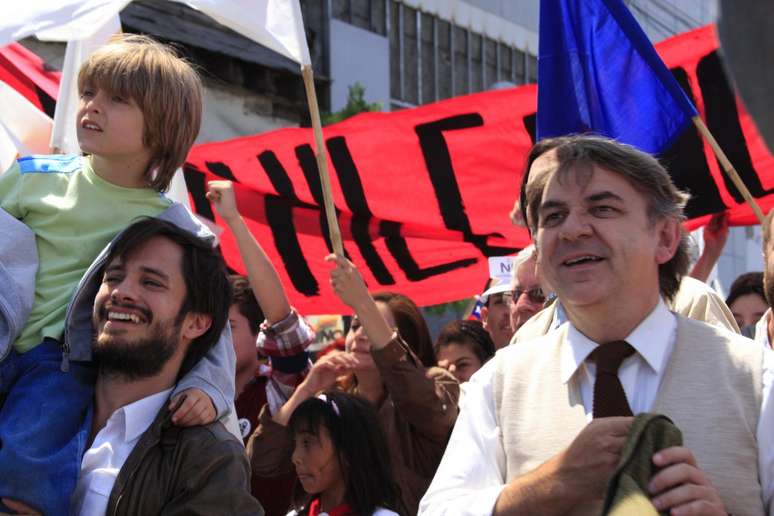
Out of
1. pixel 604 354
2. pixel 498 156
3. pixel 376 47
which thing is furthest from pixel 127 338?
pixel 376 47

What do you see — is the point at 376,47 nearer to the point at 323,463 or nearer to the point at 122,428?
the point at 323,463

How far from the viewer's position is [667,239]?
2477 millimetres

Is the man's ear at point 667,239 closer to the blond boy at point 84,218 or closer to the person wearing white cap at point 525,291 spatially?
the blond boy at point 84,218

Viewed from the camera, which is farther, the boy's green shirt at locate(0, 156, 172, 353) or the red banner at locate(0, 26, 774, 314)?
the red banner at locate(0, 26, 774, 314)

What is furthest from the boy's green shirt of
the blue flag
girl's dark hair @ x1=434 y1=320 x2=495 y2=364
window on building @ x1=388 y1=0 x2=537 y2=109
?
window on building @ x1=388 y1=0 x2=537 y2=109

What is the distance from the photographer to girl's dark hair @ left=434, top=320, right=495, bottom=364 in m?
5.25

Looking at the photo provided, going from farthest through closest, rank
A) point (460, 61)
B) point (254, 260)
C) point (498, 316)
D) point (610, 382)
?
point (460, 61), point (498, 316), point (254, 260), point (610, 382)

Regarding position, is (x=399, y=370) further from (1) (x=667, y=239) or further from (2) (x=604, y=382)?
(2) (x=604, y=382)

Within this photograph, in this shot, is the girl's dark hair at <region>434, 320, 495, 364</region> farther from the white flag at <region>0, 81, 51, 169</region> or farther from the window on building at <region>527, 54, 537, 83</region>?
the window on building at <region>527, 54, 537, 83</region>

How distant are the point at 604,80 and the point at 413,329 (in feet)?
4.32

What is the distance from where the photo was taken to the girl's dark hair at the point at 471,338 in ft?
17.2

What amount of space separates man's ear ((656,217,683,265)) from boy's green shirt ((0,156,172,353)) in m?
1.27

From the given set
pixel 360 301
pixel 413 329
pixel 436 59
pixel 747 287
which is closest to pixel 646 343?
pixel 360 301

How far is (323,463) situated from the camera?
400 centimetres
